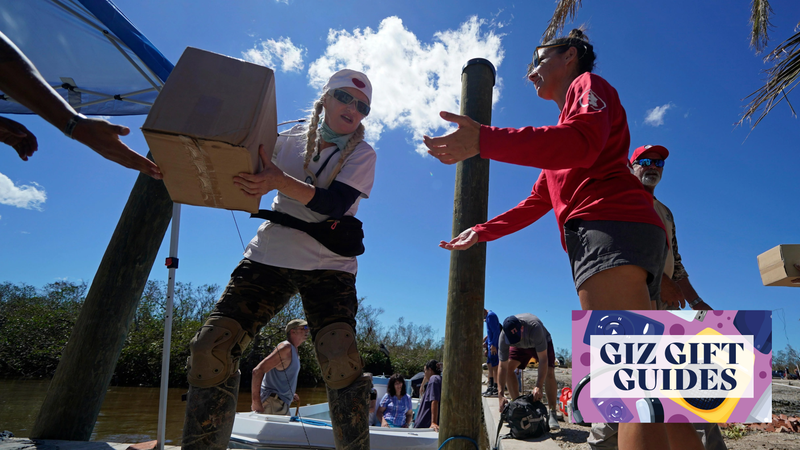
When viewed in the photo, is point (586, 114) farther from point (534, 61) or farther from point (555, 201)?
point (534, 61)

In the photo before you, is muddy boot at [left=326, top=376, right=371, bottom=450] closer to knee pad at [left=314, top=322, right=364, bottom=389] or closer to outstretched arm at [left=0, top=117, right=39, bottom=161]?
knee pad at [left=314, top=322, right=364, bottom=389]

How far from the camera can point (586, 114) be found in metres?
1.17

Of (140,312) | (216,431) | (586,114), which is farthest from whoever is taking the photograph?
(140,312)

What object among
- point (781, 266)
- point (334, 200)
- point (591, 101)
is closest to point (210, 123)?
point (334, 200)

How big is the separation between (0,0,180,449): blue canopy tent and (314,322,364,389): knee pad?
2.11 m

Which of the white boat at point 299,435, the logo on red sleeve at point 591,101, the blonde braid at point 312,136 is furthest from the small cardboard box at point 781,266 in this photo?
the white boat at point 299,435

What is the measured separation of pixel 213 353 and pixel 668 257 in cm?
264

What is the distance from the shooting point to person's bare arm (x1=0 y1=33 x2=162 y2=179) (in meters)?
1.19

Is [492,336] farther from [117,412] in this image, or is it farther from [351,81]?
[117,412]

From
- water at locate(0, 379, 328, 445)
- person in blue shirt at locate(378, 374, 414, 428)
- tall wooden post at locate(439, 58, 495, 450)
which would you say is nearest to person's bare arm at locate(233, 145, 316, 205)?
tall wooden post at locate(439, 58, 495, 450)

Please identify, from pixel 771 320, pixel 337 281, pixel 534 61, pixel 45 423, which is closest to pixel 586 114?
pixel 534 61

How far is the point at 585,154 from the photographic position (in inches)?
44.4

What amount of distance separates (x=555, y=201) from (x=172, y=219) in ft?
9.57

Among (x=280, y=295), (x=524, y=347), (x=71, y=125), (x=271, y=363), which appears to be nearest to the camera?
(x=71, y=125)
